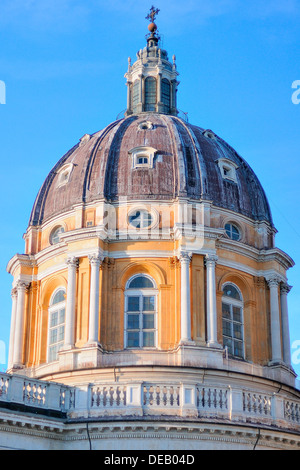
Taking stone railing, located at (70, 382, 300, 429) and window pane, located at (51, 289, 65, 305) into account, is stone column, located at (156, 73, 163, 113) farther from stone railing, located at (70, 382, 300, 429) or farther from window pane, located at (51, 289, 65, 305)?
stone railing, located at (70, 382, 300, 429)

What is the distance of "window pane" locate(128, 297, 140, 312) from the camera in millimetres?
40312

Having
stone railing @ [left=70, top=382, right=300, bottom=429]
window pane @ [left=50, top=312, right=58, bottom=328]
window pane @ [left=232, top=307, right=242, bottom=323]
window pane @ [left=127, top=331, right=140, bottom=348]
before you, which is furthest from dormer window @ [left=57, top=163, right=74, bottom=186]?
stone railing @ [left=70, top=382, right=300, bottom=429]

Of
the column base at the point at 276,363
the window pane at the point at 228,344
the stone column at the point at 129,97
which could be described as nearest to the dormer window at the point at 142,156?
the stone column at the point at 129,97

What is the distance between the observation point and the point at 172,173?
42844 millimetres

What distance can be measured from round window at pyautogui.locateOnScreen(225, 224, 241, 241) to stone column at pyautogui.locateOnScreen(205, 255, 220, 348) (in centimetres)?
244

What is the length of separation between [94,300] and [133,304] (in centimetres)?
184

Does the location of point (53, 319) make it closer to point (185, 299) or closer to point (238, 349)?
point (185, 299)

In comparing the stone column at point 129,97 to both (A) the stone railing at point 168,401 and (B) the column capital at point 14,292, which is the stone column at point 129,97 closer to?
(B) the column capital at point 14,292

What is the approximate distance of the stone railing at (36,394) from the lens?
107ft

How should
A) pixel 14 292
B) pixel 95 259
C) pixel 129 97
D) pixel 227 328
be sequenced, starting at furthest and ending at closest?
pixel 129 97, pixel 14 292, pixel 227 328, pixel 95 259

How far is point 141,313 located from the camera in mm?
40188

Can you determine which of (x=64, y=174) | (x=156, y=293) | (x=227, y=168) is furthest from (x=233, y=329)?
(x=64, y=174)

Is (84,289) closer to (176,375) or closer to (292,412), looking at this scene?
(176,375)

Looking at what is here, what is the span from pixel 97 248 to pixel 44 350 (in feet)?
15.9
